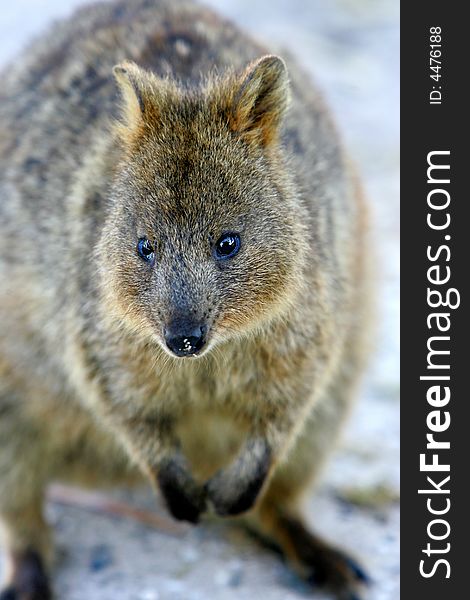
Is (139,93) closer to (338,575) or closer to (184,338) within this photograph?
(184,338)

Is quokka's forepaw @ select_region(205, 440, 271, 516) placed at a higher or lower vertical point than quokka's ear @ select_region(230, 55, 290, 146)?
lower

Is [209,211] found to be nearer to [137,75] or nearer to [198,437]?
[137,75]

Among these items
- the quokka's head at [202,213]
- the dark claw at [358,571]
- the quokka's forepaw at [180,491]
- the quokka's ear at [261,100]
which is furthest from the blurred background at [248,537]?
the quokka's ear at [261,100]

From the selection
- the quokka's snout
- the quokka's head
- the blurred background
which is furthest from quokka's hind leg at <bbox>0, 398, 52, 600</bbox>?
the quokka's snout

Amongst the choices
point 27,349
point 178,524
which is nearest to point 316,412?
point 178,524

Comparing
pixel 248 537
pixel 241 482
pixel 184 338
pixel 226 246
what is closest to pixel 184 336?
pixel 184 338

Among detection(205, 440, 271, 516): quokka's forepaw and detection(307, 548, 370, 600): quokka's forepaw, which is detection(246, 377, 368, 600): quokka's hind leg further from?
detection(205, 440, 271, 516): quokka's forepaw

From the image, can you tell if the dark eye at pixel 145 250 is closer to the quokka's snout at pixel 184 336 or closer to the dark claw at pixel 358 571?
the quokka's snout at pixel 184 336
